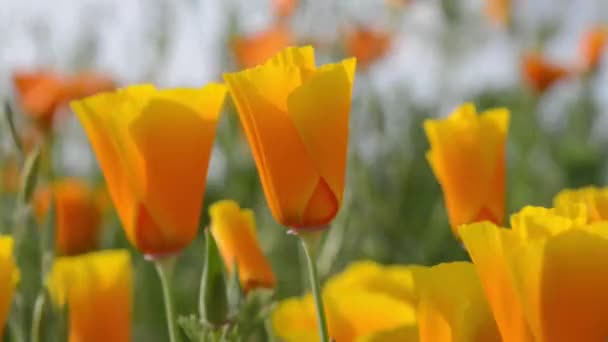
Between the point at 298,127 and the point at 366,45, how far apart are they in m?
1.50

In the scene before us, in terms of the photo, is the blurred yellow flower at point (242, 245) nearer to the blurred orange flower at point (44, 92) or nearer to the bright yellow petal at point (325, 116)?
the bright yellow petal at point (325, 116)

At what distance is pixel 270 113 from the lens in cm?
52

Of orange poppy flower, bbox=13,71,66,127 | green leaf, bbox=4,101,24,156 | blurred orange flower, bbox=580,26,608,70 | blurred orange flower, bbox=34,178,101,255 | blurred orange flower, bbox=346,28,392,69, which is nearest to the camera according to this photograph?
green leaf, bbox=4,101,24,156

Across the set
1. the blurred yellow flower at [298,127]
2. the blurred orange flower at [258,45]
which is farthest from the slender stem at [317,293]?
the blurred orange flower at [258,45]

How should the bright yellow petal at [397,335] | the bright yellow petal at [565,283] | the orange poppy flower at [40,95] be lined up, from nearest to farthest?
the bright yellow petal at [565,283]
the bright yellow petal at [397,335]
the orange poppy flower at [40,95]

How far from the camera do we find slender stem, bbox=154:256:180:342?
0.54 metres

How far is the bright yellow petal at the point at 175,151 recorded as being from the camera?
0.56 m

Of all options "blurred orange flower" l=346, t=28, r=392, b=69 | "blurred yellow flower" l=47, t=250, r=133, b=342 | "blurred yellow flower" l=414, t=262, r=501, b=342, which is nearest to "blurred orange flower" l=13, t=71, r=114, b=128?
"blurred orange flower" l=346, t=28, r=392, b=69

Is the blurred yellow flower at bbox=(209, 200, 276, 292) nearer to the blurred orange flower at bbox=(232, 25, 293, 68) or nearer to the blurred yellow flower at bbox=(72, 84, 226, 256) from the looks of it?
the blurred yellow flower at bbox=(72, 84, 226, 256)

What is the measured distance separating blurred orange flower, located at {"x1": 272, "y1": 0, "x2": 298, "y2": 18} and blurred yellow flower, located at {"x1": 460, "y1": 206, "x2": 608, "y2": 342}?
148 centimetres

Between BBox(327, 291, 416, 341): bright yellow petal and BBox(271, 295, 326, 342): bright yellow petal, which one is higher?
BBox(327, 291, 416, 341): bright yellow petal

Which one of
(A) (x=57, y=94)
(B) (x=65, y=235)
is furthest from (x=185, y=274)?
(B) (x=65, y=235)

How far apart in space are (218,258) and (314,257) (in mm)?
52

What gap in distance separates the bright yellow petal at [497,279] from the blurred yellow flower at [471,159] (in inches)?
9.3
